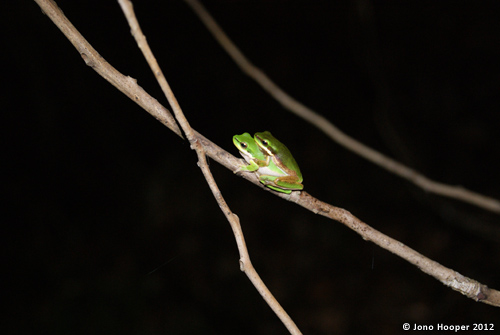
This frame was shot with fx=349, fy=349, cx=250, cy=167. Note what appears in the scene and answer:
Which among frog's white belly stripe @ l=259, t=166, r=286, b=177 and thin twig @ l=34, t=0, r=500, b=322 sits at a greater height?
frog's white belly stripe @ l=259, t=166, r=286, b=177

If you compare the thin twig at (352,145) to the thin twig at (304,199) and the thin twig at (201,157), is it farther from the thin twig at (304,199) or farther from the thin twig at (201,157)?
the thin twig at (201,157)

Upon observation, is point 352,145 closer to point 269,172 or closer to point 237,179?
point 269,172

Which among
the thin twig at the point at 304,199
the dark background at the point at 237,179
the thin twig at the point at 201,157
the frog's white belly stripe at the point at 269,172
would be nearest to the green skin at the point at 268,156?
the frog's white belly stripe at the point at 269,172

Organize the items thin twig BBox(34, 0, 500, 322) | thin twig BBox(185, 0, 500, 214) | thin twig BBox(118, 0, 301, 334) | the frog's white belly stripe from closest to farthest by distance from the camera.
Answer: thin twig BBox(118, 0, 301, 334) < thin twig BBox(34, 0, 500, 322) < the frog's white belly stripe < thin twig BBox(185, 0, 500, 214)

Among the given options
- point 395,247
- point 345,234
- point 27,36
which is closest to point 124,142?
point 27,36

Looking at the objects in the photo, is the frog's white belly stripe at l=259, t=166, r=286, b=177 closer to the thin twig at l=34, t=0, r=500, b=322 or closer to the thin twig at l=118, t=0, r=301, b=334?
the thin twig at l=34, t=0, r=500, b=322

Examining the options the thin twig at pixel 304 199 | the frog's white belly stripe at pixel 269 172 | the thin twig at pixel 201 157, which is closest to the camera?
the thin twig at pixel 201 157

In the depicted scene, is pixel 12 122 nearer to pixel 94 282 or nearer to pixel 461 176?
pixel 94 282

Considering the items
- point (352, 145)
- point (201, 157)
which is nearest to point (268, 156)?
point (352, 145)

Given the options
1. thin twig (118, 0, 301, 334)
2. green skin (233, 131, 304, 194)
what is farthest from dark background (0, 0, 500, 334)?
thin twig (118, 0, 301, 334)
